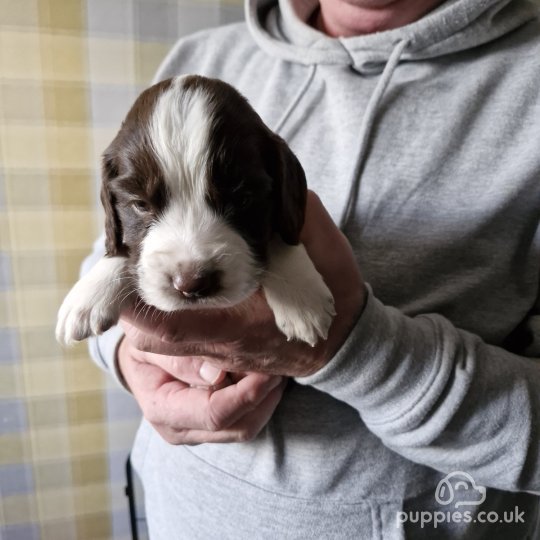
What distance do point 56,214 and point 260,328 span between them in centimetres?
115

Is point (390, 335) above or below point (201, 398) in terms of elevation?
above

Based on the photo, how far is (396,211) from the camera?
1.13 metres

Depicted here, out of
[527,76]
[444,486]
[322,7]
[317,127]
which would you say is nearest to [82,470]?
[444,486]

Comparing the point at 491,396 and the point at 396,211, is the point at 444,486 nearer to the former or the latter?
the point at 491,396

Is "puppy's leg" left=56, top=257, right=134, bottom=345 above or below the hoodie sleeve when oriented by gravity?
above

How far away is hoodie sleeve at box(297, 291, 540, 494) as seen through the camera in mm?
939

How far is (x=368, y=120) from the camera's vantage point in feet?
3.74


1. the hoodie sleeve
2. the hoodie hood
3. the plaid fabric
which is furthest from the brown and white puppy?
the plaid fabric

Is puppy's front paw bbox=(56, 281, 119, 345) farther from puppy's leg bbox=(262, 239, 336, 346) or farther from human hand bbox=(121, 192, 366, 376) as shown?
puppy's leg bbox=(262, 239, 336, 346)

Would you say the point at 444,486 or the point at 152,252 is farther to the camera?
the point at 444,486

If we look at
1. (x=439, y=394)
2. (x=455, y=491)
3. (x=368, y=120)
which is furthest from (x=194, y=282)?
(x=455, y=491)

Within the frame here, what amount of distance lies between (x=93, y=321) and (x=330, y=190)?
1.96ft

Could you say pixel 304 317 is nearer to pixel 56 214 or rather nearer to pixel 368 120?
pixel 368 120

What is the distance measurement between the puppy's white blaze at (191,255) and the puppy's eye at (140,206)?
0.10 ft
